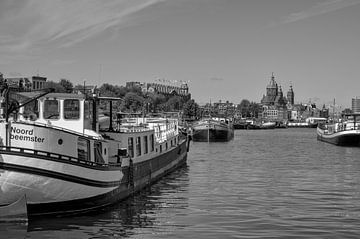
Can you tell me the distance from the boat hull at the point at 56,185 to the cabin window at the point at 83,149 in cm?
75

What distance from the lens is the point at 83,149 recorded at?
21859mm

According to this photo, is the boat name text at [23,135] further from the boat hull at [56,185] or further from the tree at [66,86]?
the tree at [66,86]

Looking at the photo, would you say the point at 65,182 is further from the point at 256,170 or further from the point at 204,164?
the point at 204,164

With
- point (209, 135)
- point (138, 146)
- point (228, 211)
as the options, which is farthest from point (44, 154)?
point (209, 135)

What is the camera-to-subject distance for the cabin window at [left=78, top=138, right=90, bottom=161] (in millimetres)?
21623

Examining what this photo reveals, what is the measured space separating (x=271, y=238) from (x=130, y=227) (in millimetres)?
5508

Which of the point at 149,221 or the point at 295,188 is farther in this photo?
the point at 295,188

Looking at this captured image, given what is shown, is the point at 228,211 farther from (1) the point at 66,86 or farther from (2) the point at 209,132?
(2) the point at 209,132

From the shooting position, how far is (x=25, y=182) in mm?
19328

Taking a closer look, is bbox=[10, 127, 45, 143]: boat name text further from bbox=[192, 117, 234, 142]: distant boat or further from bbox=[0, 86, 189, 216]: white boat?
bbox=[192, 117, 234, 142]: distant boat

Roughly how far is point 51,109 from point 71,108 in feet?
2.96

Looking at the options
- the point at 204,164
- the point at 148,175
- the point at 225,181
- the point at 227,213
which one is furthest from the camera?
the point at 204,164

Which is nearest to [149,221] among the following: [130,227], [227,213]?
[130,227]

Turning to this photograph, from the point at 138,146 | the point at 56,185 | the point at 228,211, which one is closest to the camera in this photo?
the point at 56,185
